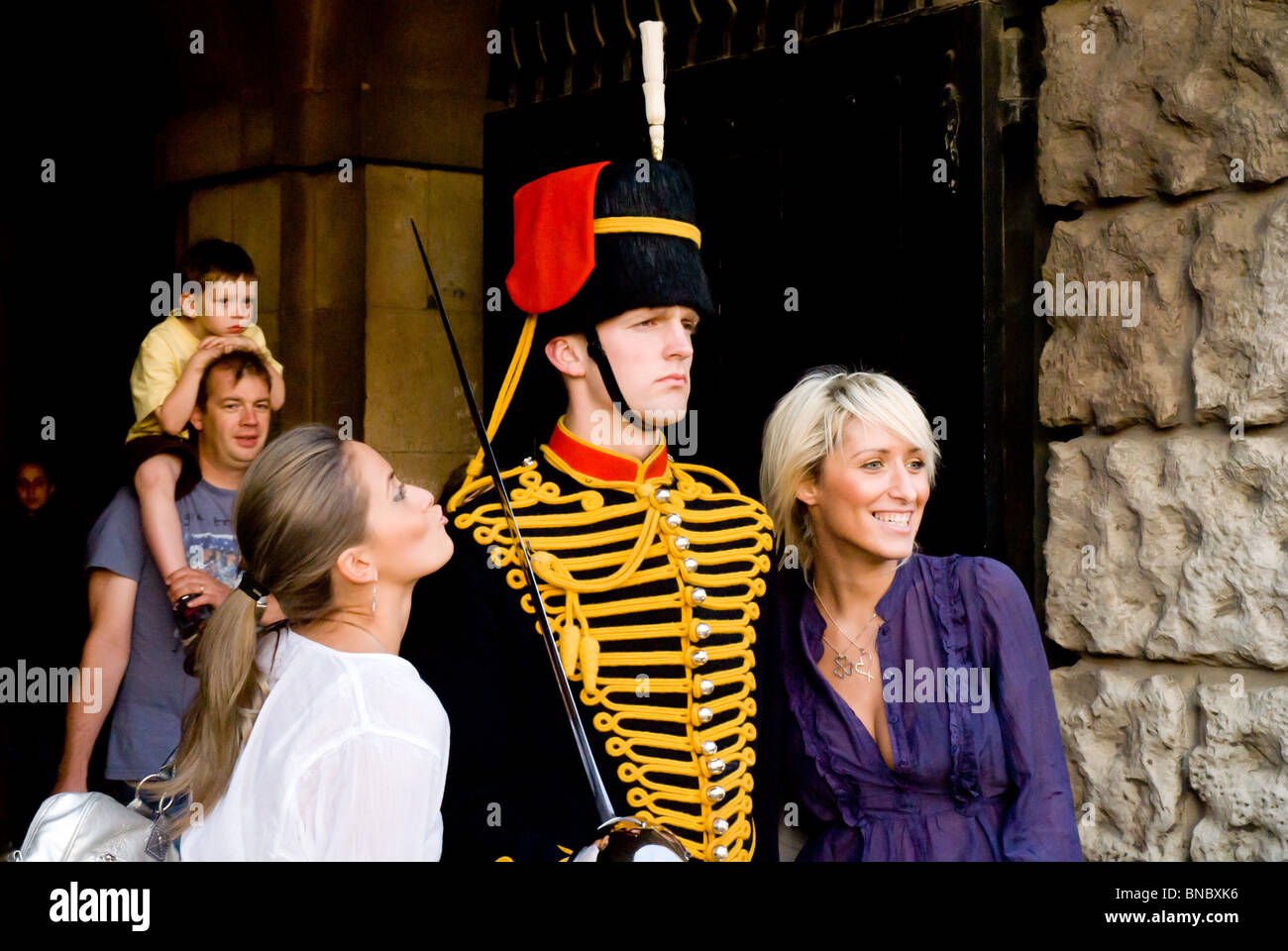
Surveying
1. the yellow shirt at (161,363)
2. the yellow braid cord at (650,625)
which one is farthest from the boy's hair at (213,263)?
the yellow braid cord at (650,625)

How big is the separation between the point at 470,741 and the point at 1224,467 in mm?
1420

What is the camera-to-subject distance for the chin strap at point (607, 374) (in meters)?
2.35

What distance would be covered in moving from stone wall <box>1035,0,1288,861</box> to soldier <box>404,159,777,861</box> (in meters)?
0.78

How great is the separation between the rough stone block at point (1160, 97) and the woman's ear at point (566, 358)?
1097mm

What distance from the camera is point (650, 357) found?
2.35 metres

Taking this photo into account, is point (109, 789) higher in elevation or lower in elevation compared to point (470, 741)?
lower

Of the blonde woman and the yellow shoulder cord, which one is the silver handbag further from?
the blonde woman

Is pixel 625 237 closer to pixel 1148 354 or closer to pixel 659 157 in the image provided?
pixel 659 157

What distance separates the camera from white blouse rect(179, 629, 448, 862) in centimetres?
205

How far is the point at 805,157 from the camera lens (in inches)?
126

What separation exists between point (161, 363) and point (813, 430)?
1.91 metres

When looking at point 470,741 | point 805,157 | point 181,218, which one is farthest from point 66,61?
point 470,741
